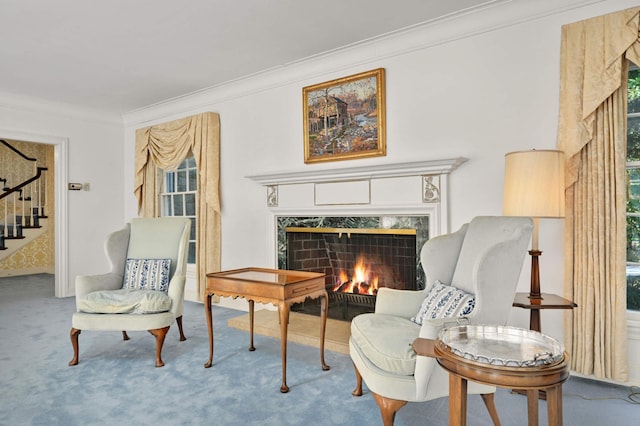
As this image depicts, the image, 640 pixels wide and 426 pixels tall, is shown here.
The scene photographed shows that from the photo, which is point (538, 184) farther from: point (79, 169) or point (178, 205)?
point (79, 169)

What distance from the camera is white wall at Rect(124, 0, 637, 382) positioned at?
2855 mm

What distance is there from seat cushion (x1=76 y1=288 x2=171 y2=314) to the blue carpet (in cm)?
37

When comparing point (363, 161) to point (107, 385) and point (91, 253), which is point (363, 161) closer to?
point (107, 385)

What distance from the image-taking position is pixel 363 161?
3.79 meters

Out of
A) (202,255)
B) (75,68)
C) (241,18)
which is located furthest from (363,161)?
(75,68)

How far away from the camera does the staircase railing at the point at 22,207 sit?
7262 millimetres

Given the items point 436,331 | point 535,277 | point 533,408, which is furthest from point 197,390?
point 535,277

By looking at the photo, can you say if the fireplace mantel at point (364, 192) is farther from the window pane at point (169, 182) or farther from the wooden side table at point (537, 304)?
the window pane at point (169, 182)

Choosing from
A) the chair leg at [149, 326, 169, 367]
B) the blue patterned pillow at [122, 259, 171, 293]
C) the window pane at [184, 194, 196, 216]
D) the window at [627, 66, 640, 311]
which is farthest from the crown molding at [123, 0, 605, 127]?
the chair leg at [149, 326, 169, 367]

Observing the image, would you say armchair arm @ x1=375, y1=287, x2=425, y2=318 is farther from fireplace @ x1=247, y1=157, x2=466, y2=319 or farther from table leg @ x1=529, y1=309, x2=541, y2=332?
fireplace @ x1=247, y1=157, x2=466, y2=319

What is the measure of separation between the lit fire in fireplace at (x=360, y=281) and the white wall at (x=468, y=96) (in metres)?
0.86

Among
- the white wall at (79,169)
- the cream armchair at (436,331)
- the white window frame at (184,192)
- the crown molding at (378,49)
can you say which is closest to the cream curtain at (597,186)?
the crown molding at (378,49)

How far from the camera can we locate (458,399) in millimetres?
1357

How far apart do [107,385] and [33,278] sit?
19.6ft
